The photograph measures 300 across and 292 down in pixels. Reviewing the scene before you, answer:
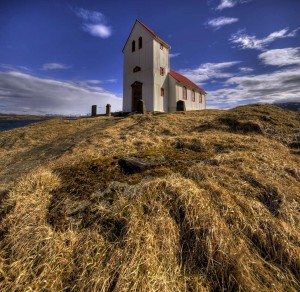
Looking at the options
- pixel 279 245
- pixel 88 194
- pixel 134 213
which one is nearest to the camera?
pixel 279 245

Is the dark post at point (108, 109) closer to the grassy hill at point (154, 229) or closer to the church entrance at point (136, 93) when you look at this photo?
the church entrance at point (136, 93)

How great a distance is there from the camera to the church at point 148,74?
903 inches

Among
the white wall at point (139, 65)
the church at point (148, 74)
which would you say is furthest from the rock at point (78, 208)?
the white wall at point (139, 65)

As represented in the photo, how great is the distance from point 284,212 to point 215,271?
1667 mm

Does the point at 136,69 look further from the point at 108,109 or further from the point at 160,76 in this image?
the point at 108,109

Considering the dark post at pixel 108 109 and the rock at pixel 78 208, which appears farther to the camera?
the dark post at pixel 108 109

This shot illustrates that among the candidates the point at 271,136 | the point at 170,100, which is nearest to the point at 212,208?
the point at 271,136

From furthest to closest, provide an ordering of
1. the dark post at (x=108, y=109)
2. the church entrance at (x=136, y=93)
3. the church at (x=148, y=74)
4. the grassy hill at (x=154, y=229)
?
the church entrance at (x=136, y=93) → the church at (x=148, y=74) → the dark post at (x=108, y=109) → the grassy hill at (x=154, y=229)

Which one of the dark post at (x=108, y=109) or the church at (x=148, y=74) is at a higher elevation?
the church at (x=148, y=74)

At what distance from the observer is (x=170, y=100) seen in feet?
83.7

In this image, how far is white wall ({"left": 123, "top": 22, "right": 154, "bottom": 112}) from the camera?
23.0 meters

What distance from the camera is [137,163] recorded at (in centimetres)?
468

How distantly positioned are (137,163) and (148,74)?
20.7m

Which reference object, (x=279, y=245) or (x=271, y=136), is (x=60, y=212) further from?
(x=271, y=136)
